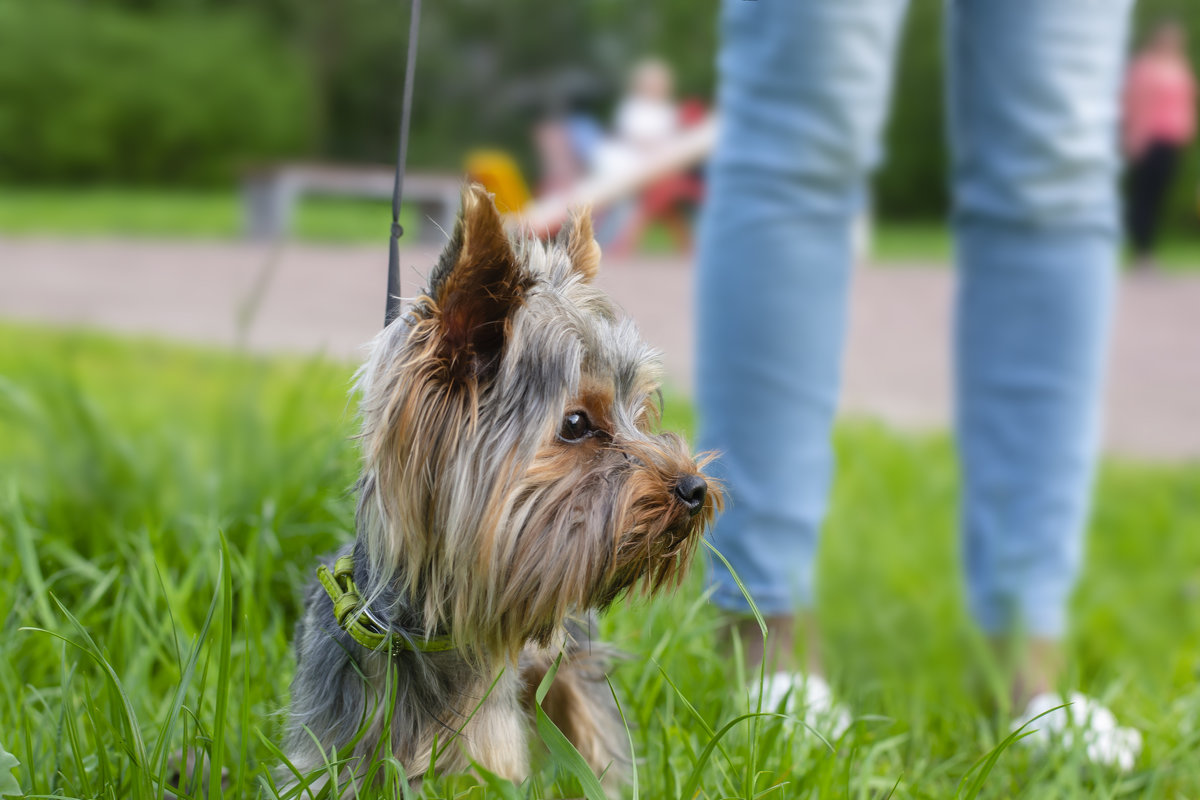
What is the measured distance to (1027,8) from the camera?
2287 millimetres

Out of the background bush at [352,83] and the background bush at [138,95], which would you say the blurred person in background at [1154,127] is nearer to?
the background bush at [352,83]

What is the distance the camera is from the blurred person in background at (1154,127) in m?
15.7

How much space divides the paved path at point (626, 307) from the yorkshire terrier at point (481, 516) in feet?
9.05

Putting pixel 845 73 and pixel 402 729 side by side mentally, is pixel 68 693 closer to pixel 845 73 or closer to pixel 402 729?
pixel 402 729

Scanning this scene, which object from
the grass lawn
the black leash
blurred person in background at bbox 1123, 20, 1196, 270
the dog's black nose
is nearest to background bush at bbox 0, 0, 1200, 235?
the grass lawn

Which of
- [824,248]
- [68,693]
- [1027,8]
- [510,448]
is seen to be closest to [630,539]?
[510,448]

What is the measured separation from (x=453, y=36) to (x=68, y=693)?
904 inches

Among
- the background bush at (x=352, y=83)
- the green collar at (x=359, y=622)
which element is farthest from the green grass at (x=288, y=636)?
the background bush at (x=352, y=83)

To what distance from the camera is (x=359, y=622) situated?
1.58 metres

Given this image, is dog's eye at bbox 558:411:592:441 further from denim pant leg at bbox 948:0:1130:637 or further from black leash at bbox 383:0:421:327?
denim pant leg at bbox 948:0:1130:637

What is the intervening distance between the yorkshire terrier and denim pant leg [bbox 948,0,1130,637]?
116 cm

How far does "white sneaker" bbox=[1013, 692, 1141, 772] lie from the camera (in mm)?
1925

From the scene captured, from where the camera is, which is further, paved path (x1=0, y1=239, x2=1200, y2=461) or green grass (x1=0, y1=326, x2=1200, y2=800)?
paved path (x1=0, y1=239, x2=1200, y2=461)

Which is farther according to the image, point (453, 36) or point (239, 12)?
point (239, 12)
